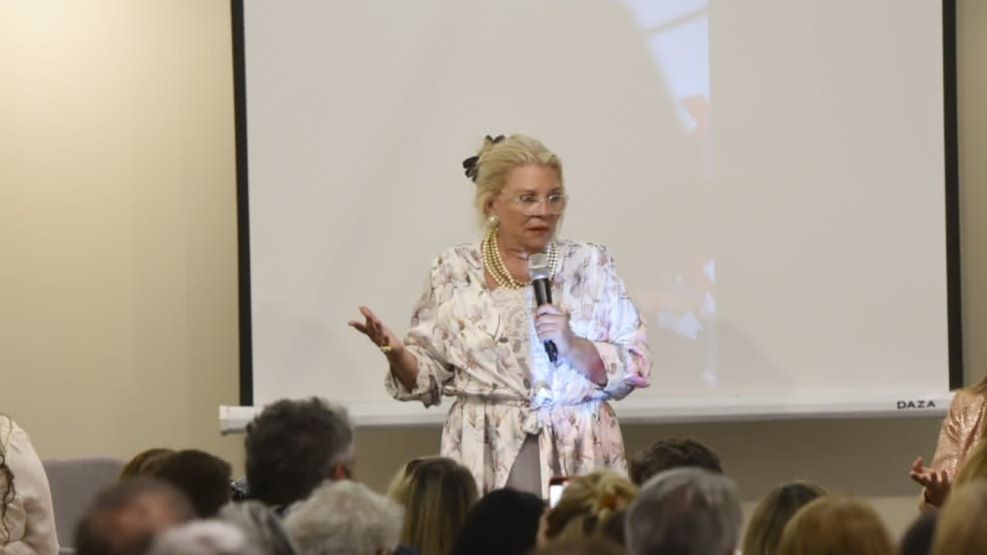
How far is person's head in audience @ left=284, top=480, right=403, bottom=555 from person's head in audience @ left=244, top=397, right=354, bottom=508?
1.39ft

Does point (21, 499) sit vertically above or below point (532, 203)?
below

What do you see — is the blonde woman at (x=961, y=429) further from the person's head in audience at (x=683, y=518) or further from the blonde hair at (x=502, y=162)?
the person's head in audience at (x=683, y=518)

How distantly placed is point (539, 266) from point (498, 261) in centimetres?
21

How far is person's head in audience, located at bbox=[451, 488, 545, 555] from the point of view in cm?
330

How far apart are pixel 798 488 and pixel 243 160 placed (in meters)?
2.63

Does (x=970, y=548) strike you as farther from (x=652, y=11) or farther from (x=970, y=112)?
(x=970, y=112)

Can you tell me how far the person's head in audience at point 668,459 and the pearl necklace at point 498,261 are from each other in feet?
2.85

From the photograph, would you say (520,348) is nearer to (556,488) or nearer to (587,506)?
(556,488)

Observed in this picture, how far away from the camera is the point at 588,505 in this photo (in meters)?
3.23

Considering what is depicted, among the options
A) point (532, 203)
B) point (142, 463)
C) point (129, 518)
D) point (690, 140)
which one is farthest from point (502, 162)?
point (129, 518)

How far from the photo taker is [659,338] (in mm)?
5988

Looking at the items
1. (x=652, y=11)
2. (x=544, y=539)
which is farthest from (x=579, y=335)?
(x=652, y=11)

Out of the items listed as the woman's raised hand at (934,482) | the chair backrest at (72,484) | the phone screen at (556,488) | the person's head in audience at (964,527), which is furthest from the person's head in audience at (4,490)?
the person's head in audience at (964,527)

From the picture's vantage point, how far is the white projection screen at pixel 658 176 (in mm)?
5773
